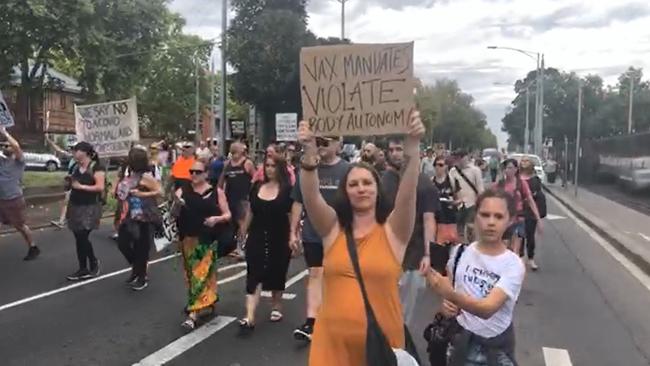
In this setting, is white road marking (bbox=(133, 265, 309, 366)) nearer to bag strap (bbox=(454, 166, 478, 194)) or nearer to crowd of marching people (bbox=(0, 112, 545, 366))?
crowd of marching people (bbox=(0, 112, 545, 366))

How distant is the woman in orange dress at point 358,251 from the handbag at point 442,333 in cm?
35

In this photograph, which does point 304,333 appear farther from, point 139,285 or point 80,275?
point 80,275

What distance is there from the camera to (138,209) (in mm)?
8086

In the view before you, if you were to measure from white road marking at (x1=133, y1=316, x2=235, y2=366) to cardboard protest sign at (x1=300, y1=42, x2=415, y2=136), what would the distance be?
269 centimetres

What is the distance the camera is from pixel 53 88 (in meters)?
26.5

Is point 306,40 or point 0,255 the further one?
point 306,40

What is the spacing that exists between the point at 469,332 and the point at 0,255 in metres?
8.72

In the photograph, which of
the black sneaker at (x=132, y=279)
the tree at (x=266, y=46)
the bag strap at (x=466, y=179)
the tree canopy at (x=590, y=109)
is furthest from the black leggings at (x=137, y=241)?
the tree canopy at (x=590, y=109)

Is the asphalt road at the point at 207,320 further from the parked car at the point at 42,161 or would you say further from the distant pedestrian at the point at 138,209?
the parked car at the point at 42,161

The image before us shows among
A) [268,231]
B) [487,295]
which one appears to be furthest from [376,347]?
[268,231]

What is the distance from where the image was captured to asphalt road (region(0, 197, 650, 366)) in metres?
5.84

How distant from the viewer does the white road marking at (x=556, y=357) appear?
581cm

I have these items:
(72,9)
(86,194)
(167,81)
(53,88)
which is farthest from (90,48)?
(167,81)

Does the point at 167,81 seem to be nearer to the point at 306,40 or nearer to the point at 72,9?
the point at 306,40
